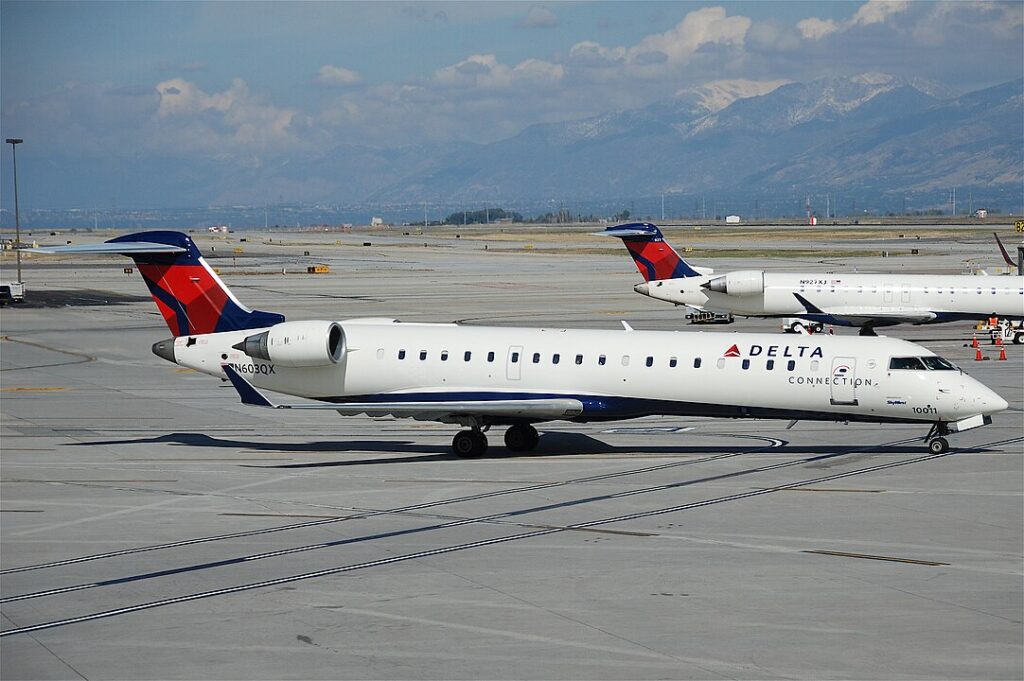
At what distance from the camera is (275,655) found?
16406mm

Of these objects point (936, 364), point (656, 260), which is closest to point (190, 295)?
point (936, 364)

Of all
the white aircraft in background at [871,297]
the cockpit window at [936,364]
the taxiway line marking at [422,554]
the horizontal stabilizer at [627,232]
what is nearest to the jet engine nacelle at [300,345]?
the taxiway line marking at [422,554]

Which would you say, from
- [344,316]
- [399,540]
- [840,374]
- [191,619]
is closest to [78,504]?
[399,540]

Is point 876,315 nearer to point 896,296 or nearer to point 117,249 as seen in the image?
point 896,296

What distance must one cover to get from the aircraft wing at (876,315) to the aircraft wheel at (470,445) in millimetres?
30304

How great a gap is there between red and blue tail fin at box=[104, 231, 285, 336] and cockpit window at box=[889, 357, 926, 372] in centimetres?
1476

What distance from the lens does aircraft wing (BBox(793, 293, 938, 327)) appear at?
189ft

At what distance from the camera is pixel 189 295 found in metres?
33.2

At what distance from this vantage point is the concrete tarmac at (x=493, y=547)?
1647 cm

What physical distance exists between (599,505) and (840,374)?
763cm

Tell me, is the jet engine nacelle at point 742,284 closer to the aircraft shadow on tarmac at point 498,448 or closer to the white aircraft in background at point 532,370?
the aircraft shadow on tarmac at point 498,448

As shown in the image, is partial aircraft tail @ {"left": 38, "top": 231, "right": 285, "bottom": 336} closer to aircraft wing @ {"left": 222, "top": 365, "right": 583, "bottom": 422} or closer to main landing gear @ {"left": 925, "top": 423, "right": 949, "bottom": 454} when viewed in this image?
aircraft wing @ {"left": 222, "top": 365, "right": 583, "bottom": 422}

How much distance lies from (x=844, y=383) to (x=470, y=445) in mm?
8758

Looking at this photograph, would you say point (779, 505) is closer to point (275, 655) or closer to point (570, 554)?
point (570, 554)
